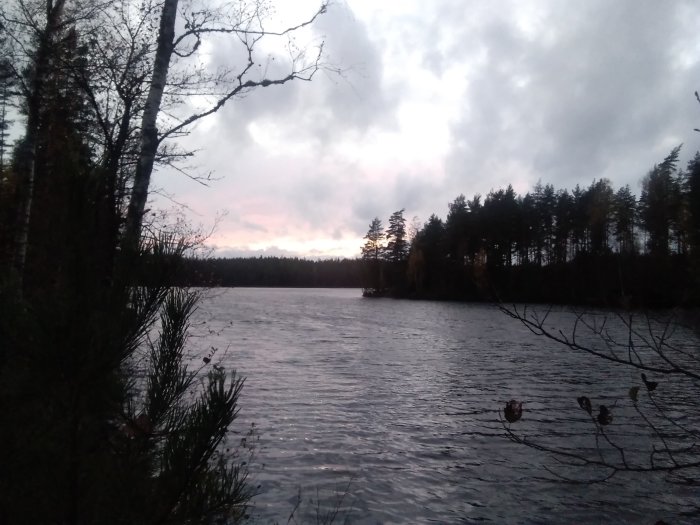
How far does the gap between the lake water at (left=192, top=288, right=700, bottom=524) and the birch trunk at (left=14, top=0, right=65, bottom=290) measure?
352 centimetres

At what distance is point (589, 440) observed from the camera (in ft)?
37.7

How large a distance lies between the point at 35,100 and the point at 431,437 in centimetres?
993

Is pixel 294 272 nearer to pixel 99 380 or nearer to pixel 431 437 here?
pixel 431 437

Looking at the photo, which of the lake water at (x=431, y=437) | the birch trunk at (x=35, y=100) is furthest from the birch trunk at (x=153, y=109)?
the birch trunk at (x=35, y=100)

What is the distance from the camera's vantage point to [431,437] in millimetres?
11844

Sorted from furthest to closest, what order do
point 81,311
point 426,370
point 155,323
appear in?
point 426,370
point 155,323
point 81,311

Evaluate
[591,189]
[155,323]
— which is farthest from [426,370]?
[591,189]

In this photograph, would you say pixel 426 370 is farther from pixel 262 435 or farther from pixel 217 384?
pixel 217 384

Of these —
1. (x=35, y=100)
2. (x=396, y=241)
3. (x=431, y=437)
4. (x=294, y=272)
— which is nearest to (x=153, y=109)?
(x=35, y=100)

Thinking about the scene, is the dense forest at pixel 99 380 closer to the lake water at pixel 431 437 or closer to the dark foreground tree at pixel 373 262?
the lake water at pixel 431 437

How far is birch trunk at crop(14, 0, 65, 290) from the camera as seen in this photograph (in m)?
8.48

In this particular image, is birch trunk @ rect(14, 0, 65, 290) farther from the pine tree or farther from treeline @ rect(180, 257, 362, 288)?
treeline @ rect(180, 257, 362, 288)

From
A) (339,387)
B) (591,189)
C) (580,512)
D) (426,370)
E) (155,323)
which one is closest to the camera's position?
(155,323)

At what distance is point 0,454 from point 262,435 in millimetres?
9307
